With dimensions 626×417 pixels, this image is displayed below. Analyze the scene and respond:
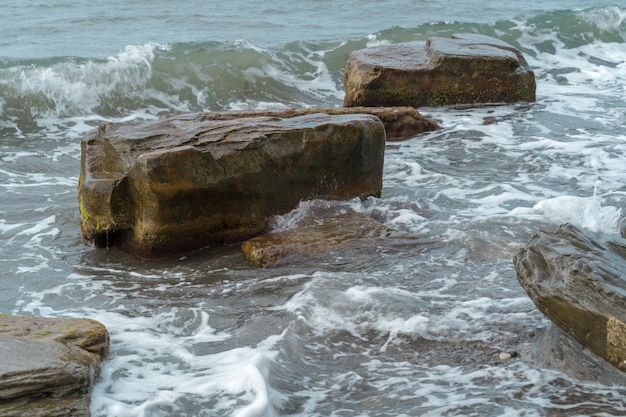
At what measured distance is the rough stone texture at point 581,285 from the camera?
391 cm

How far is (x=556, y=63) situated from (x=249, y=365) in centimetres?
1273

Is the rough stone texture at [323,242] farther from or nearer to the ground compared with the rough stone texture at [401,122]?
nearer to the ground

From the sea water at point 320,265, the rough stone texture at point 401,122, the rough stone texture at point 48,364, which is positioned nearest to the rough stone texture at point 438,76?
the sea water at point 320,265

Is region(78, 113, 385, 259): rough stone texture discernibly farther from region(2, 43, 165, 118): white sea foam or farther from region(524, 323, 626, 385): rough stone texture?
region(2, 43, 165, 118): white sea foam

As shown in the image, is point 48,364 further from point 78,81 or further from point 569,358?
point 78,81

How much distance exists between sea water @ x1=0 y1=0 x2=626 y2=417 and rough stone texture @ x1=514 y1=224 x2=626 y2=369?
0.73 feet

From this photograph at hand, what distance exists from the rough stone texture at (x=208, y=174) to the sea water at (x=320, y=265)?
6.3 inches

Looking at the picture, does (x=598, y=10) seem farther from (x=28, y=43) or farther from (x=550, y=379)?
(x=550, y=379)

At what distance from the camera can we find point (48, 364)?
3.78 metres

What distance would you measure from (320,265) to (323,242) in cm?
31

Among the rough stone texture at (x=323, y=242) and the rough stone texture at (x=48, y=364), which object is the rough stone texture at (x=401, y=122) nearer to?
the rough stone texture at (x=323, y=242)

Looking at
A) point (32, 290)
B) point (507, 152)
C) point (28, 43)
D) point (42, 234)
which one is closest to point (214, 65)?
point (28, 43)

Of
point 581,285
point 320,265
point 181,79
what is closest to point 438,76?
point 181,79

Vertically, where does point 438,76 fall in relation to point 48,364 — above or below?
above
